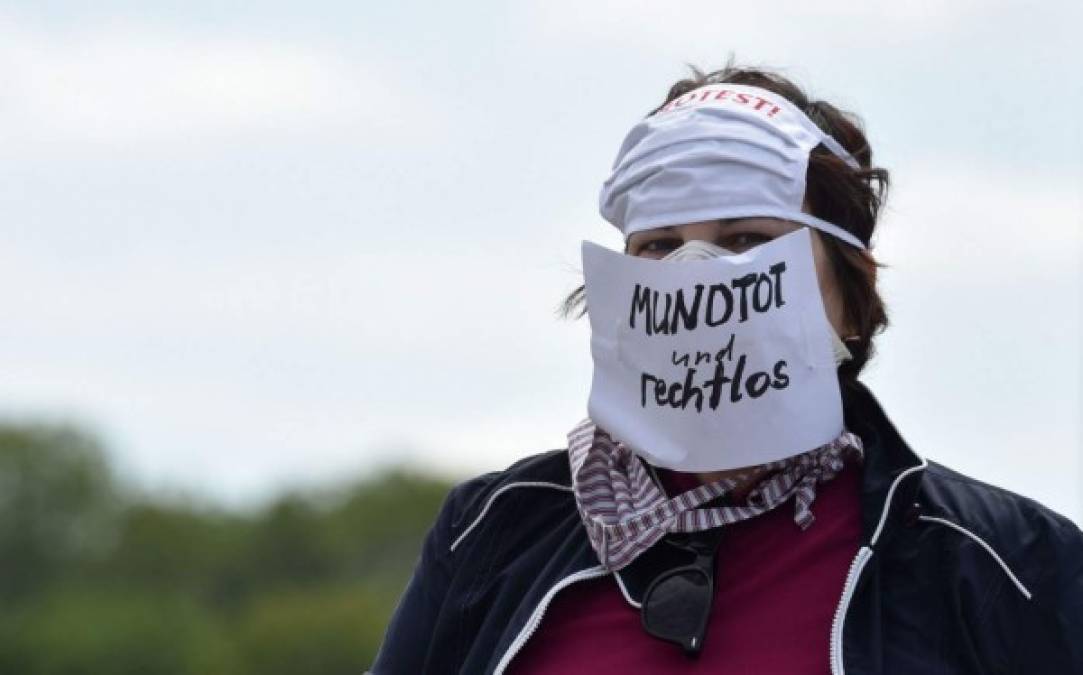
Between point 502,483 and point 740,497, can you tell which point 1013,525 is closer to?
point 740,497

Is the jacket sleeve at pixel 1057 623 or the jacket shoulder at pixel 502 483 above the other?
the jacket shoulder at pixel 502 483

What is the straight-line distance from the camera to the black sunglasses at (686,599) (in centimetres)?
425

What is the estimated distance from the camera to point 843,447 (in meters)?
4.45

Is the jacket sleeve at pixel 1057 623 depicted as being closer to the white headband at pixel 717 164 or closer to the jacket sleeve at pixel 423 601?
the white headband at pixel 717 164

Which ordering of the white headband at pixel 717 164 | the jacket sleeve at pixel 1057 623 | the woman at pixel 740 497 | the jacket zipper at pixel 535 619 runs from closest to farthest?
the jacket sleeve at pixel 1057 623 → the woman at pixel 740 497 → the jacket zipper at pixel 535 619 → the white headband at pixel 717 164

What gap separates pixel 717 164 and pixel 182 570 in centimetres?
6773

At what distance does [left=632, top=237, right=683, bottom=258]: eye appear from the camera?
15.0ft

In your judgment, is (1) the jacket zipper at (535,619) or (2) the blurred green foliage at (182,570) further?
(2) the blurred green foliage at (182,570)

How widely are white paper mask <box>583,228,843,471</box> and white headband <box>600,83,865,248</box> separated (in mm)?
90

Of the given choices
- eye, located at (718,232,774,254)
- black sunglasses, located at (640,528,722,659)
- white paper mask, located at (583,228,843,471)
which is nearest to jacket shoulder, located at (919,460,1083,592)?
white paper mask, located at (583,228,843,471)

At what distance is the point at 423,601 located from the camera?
461 centimetres

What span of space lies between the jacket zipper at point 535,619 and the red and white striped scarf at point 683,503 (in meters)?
0.04

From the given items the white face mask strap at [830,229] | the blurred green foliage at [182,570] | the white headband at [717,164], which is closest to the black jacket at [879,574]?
the white face mask strap at [830,229]

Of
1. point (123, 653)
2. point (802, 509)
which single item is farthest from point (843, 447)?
point (123, 653)
